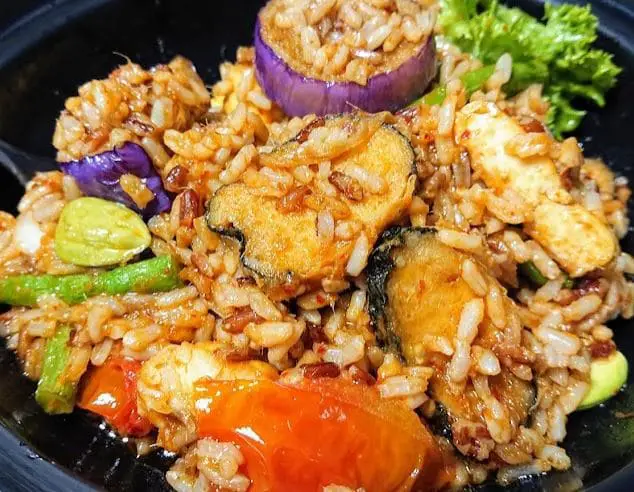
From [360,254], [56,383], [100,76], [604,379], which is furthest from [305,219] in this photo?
[100,76]

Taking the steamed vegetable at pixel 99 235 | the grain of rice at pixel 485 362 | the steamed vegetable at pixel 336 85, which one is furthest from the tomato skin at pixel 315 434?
the steamed vegetable at pixel 336 85

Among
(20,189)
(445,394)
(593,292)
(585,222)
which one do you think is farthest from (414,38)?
(20,189)

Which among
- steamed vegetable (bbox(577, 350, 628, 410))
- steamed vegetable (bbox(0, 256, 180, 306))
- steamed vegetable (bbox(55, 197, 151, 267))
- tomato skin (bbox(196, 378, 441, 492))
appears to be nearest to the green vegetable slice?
steamed vegetable (bbox(577, 350, 628, 410))

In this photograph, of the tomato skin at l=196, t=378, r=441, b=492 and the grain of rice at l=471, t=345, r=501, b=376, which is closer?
the tomato skin at l=196, t=378, r=441, b=492

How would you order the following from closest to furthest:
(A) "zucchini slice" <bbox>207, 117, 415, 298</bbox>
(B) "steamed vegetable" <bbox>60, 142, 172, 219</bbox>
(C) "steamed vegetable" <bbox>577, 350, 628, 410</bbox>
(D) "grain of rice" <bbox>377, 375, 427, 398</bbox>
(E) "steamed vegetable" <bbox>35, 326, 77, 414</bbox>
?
(D) "grain of rice" <bbox>377, 375, 427, 398</bbox>, (A) "zucchini slice" <bbox>207, 117, 415, 298</bbox>, (E) "steamed vegetable" <bbox>35, 326, 77, 414</bbox>, (C) "steamed vegetable" <bbox>577, 350, 628, 410</bbox>, (B) "steamed vegetable" <bbox>60, 142, 172, 219</bbox>

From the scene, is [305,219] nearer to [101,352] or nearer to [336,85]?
[336,85]

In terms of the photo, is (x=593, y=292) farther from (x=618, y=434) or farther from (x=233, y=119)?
(x=233, y=119)

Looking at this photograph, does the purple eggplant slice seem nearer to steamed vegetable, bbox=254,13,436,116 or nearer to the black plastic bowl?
steamed vegetable, bbox=254,13,436,116
